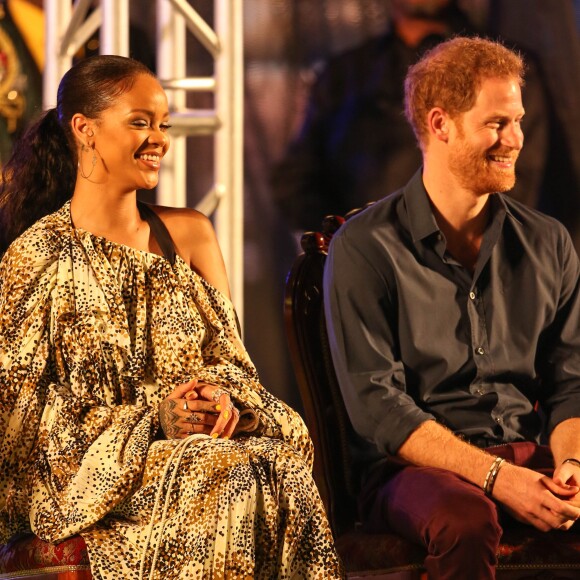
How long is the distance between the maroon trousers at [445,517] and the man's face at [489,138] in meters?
0.71

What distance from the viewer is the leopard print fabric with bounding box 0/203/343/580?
9.14 feet

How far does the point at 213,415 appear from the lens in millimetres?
3049

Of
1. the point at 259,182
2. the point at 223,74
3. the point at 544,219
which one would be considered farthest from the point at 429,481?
the point at 259,182

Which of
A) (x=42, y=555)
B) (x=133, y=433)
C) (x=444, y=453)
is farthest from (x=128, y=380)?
(x=444, y=453)

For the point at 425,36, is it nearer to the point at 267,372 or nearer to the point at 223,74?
the point at 223,74

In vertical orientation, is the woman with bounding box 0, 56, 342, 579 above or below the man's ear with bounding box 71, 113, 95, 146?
below

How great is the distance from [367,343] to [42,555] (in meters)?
0.96

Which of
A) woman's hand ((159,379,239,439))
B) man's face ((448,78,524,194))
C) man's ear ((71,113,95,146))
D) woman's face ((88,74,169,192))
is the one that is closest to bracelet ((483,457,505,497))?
woman's hand ((159,379,239,439))

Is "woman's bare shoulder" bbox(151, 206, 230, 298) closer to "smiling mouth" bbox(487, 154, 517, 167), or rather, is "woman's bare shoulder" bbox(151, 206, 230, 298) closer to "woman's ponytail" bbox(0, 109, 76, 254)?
"woman's ponytail" bbox(0, 109, 76, 254)

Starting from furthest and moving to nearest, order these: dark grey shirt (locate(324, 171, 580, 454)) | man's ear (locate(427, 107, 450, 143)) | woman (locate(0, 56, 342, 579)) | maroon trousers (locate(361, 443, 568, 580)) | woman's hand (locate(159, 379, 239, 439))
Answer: man's ear (locate(427, 107, 450, 143)), dark grey shirt (locate(324, 171, 580, 454)), woman's hand (locate(159, 379, 239, 439)), woman (locate(0, 56, 342, 579)), maroon trousers (locate(361, 443, 568, 580))

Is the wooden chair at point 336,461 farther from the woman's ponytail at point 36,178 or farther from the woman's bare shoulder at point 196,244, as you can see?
the woman's ponytail at point 36,178

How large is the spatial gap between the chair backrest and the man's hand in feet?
1.64

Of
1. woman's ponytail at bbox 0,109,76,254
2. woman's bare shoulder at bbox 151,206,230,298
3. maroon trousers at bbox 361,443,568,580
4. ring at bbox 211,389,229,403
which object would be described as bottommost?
maroon trousers at bbox 361,443,568,580

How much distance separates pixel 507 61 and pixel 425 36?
2112mm
